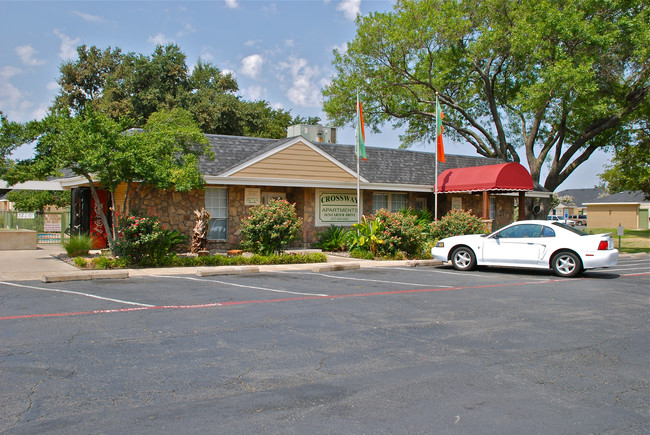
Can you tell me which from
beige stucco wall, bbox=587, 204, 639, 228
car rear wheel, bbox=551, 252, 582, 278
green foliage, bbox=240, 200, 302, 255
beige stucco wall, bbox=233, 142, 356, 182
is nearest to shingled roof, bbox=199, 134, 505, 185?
beige stucco wall, bbox=233, 142, 356, 182

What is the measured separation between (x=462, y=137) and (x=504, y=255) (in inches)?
899

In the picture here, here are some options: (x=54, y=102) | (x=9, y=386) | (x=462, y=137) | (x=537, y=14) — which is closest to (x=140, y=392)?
(x=9, y=386)

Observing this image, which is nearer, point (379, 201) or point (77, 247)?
point (77, 247)

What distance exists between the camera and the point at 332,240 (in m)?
20.6

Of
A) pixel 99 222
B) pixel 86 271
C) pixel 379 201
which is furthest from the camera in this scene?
pixel 379 201

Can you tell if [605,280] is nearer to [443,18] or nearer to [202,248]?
[202,248]

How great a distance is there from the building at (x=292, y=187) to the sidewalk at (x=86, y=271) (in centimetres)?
323

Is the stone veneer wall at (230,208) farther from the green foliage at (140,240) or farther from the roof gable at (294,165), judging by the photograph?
the green foliage at (140,240)

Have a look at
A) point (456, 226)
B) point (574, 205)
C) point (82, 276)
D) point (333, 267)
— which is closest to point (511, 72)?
point (456, 226)

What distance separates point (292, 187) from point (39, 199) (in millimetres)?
25230

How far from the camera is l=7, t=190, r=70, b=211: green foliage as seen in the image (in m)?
38.1

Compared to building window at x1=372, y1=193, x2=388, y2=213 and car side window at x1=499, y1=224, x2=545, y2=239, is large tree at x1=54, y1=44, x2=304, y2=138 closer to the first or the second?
building window at x1=372, y1=193, x2=388, y2=213

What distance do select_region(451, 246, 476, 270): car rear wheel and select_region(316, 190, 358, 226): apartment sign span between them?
Answer: 22.4ft

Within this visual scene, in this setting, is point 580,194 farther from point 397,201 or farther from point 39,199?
point 39,199
